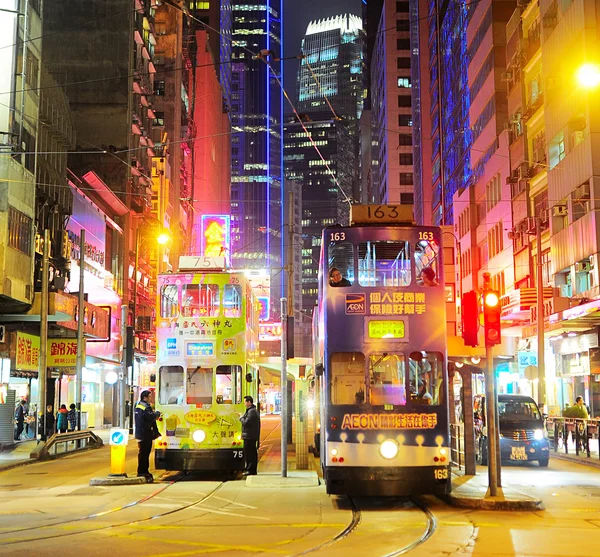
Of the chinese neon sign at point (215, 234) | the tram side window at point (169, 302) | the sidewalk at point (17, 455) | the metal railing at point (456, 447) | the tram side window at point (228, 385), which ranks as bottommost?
the sidewalk at point (17, 455)

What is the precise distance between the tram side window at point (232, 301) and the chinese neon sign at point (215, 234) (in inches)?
1698

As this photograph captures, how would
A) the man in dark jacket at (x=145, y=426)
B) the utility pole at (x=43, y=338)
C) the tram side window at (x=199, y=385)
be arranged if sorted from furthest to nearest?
the utility pole at (x=43, y=338) < the tram side window at (x=199, y=385) < the man in dark jacket at (x=145, y=426)

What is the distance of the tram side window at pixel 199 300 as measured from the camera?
806 inches

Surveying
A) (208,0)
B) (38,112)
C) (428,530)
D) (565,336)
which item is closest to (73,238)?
(38,112)

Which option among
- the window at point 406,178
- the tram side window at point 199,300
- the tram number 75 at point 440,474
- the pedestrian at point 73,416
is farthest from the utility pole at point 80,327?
the window at point 406,178

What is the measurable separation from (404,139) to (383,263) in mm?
99420

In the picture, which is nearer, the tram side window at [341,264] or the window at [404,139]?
the tram side window at [341,264]

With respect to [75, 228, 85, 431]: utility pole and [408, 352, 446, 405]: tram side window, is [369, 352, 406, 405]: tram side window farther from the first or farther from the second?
[75, 228, 85, 431]: utility pole

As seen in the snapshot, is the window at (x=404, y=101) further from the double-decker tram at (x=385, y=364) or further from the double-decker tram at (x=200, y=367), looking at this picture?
the double-decker tram at (x=385, y=364)

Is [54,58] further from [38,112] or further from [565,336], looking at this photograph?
[565,336]

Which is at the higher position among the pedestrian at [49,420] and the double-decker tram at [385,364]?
the double-decker tram at [385,364]

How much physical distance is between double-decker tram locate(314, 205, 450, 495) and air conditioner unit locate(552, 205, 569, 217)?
23.4m

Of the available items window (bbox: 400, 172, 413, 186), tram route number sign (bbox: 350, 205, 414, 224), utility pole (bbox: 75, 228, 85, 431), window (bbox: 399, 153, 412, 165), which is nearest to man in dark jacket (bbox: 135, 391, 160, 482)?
tram route number sign (bbox: 350, 205, 414, 224)

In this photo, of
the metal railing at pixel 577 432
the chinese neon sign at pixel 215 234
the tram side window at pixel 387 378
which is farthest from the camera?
the chinese neon sign at pixel 215 234
